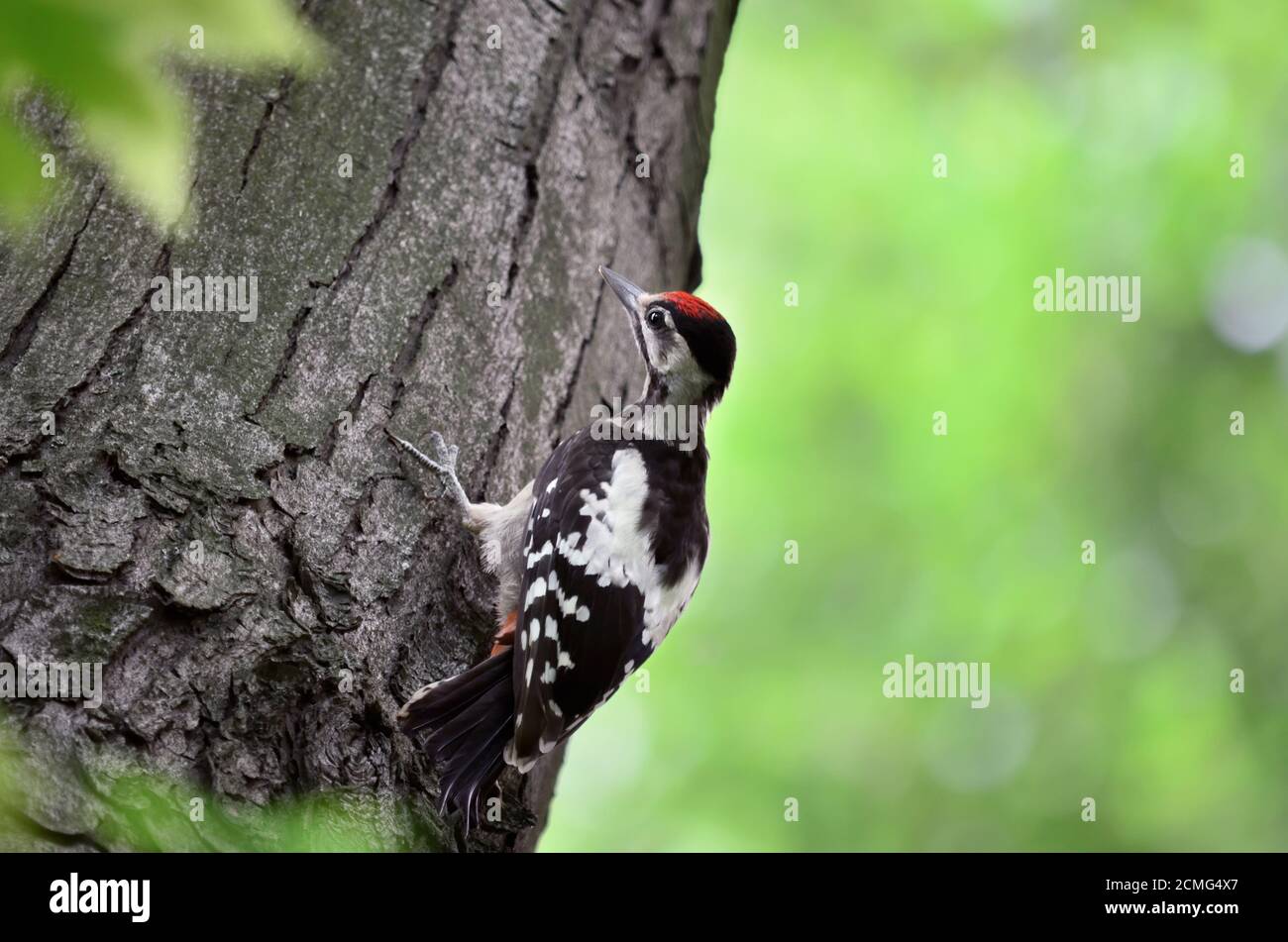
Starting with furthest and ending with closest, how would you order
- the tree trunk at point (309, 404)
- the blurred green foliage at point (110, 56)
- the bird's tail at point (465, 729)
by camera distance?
1. the bird's tail at point (465, 729)
2. the tree trunk at point (309, 404)
3. the blurred green foliage at point (110, 56)

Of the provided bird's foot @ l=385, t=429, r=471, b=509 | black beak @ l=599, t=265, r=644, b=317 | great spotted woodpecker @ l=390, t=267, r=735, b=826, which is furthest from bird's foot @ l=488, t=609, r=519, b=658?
black beak @ l=599, t=265, r=644, b=317

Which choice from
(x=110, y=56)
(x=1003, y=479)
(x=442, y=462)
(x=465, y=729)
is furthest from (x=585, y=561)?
(x=1003, y=479)

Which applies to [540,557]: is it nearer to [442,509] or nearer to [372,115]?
[442,509]

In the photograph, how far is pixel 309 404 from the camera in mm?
2418

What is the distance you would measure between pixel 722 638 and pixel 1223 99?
3489 mm

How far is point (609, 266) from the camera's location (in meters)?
3.37

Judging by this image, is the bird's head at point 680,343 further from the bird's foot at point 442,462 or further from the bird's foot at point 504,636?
the bird's foot at point 504,636

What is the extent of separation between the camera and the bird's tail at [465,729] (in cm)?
229

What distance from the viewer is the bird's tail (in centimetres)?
229

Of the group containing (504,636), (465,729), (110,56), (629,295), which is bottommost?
(465,729)

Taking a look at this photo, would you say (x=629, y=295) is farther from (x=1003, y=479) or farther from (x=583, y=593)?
(x=1003, y=479)

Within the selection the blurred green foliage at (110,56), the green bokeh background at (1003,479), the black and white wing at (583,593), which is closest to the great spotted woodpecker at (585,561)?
the black and white wing at (583,593)

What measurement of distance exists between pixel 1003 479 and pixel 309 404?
13.0 ft

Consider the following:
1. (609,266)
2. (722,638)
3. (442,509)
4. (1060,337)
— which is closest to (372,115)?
(609,266)
